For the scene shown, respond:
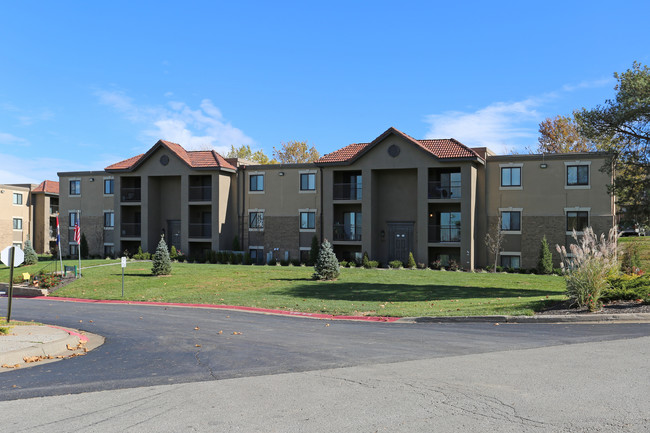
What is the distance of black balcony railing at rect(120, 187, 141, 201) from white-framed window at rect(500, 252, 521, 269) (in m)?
30.4

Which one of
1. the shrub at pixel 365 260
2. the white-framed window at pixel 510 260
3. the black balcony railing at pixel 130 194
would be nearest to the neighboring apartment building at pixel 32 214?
the black balcony railing at pixel 130 194

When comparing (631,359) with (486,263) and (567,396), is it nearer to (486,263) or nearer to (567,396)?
(567,396)

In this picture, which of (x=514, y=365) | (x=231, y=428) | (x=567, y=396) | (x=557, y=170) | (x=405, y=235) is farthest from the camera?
(x=405, y=235)

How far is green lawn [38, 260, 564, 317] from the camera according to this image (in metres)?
19.5

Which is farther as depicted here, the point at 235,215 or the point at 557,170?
the point at 235,215

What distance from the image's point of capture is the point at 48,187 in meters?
65.2

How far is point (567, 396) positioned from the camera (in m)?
7.55

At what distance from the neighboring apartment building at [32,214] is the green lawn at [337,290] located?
101 ft

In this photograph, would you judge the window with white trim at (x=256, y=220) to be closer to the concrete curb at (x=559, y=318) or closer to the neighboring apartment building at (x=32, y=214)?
the neighboring apartment building at (x=32, y=214)

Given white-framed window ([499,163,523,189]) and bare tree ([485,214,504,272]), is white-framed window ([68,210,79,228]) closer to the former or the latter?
bare tree ([485,214,504,272])

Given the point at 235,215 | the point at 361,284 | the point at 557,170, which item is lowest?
the point at 361,284

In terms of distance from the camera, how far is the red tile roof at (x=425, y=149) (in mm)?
39156

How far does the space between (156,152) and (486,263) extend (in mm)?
27659

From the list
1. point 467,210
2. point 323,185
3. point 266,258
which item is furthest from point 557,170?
point 266,258
